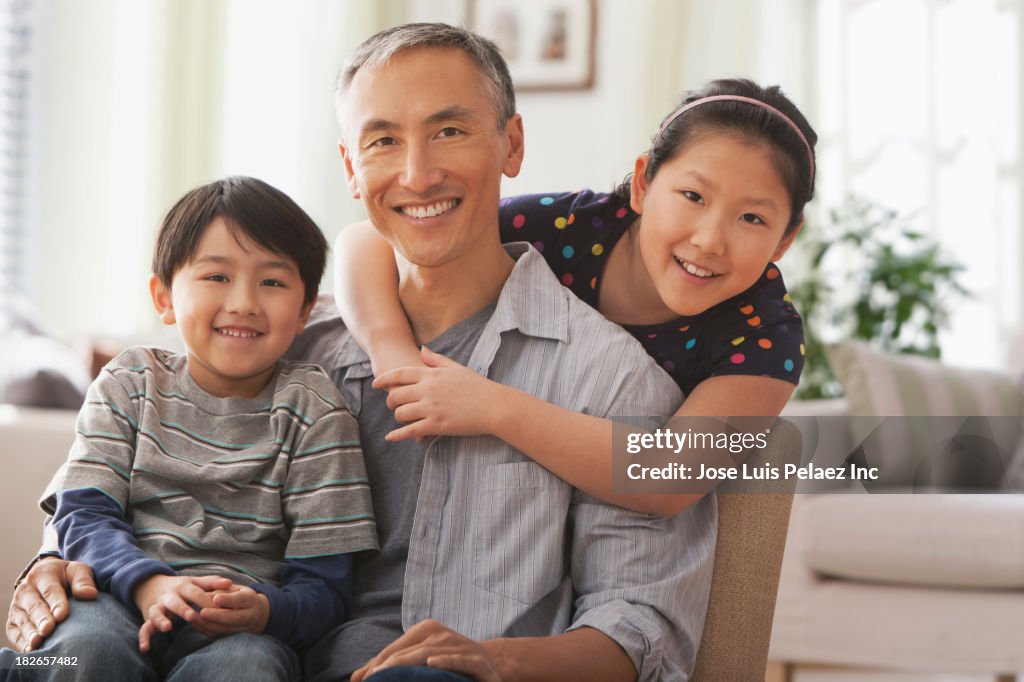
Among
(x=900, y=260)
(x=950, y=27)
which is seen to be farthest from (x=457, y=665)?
(x=950, y=27)

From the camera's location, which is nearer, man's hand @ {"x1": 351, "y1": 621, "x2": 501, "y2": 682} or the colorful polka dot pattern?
man's hand @ {"x1": 351, "y1": 621, "x2": 501, "y2": 682}

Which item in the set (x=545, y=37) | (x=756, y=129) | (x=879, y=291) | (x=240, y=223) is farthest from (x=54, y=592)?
(x=545, y=37)

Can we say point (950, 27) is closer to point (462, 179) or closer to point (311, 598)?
point (462, 179)

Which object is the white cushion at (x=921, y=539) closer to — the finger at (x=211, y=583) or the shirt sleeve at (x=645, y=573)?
the shirt sleeve at (x=645, y=573)

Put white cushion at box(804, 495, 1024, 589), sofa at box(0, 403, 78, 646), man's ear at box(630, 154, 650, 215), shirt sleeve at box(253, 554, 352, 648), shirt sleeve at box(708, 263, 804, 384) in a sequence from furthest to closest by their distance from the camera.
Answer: white cushion at box(804, 495, 1024, 589) → sofa at box(0, 403, 78, 646) → man's ear at box(630, 154, 650, 215) → shirt sleeve at box(708, 263, 804, 384) → shirt sleeve at box(253, 554, 352, 648)

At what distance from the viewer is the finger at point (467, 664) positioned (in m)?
1.08

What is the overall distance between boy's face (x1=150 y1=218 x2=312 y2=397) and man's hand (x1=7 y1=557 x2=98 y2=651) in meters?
0.29

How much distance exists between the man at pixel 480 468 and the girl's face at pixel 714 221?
14 centimetres

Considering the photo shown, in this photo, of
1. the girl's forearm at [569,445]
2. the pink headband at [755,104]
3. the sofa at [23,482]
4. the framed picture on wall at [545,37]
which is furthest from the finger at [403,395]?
the framed picture on wall at [545,37]

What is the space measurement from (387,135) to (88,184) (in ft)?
10.3

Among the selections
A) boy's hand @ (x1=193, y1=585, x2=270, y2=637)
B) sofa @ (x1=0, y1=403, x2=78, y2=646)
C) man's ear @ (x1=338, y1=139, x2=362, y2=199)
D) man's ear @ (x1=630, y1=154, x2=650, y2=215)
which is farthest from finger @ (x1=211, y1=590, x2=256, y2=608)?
sofa @ (x1=0, y1=403, x2=78, y2=646)

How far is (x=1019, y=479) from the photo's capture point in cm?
300

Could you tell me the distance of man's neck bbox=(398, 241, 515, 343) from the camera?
1467 mm

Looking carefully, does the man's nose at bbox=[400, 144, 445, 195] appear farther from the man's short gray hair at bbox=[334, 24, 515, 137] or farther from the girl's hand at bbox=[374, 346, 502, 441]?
the girl's hand at bbox=[374, 346, 502, 441]
